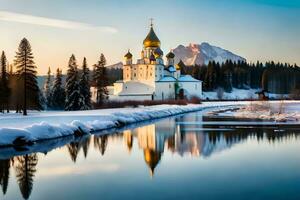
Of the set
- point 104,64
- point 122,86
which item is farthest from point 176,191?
point 122,86

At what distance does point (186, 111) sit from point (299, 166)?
47.5 metres

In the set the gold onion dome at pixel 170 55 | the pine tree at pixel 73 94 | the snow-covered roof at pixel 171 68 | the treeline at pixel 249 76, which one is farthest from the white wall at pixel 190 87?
the pine tree at pixel 73 94

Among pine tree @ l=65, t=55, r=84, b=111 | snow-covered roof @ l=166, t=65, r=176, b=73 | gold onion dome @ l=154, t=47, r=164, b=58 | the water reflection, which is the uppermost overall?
gold onion dome @ l=154, t=47, r=164, b=58

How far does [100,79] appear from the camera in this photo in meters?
65.6

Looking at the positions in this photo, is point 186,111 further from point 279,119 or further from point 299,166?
point 299,166

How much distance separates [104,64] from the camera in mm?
67188

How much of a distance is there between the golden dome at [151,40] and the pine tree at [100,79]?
35.5m

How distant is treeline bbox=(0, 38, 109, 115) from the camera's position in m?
45.5

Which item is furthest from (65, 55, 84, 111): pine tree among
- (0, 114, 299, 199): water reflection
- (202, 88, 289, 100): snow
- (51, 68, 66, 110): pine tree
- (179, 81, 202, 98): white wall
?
(202, 88, 289, 100): snow

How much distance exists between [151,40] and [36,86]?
55.6 metres

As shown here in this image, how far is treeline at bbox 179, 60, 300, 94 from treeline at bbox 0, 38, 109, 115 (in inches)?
2705

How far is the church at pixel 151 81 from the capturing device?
322ft

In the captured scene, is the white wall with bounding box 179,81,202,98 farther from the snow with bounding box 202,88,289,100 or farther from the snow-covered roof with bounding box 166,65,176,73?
A: the snow with bounding box 202,88,289,100

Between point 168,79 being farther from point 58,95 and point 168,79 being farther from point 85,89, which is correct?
point 85,89
